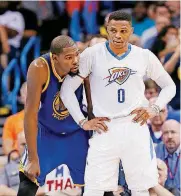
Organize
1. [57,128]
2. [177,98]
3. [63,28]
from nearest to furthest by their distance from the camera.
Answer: [57,128]
[177,98]
[63,28]

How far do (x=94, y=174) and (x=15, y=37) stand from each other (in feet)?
14.9

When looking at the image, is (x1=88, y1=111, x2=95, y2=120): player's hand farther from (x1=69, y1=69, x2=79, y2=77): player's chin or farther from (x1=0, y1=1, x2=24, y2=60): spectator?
(x1=0, y1=1, x2=24, y2=60): spectator

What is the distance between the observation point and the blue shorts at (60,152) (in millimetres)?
5621

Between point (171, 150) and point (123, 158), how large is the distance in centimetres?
199

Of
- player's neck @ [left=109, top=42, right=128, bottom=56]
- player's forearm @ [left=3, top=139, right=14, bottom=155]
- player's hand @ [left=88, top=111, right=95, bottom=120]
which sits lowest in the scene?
player's forearm @ [left=3, top=139, right=14, bottom=155]

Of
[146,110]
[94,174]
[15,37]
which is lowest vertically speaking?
[94,174]

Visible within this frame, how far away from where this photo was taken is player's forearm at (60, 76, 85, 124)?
5.36 meters

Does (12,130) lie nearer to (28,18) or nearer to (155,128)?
(155,128)

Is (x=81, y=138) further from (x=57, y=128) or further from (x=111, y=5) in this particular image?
(x=111, y=5)

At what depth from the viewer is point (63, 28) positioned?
9984mm

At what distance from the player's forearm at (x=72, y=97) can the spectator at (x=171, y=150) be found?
1.94 metres

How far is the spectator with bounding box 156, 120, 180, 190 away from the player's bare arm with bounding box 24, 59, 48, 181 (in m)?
2.02

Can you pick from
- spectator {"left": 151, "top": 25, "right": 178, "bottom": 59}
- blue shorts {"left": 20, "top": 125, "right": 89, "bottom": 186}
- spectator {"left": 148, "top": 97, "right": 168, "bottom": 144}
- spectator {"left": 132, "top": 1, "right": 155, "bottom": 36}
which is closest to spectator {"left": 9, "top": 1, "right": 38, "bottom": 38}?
spectator {"left": 132, "top": 1, "right": 155, "bottom": 36}

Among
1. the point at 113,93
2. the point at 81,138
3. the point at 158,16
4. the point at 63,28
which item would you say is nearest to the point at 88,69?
the point at 113,93
